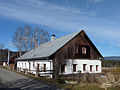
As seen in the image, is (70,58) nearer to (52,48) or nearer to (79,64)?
(79,64)

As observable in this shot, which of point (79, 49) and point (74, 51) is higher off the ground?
point (79, 49)

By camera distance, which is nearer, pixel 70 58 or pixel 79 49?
pixel 70 58

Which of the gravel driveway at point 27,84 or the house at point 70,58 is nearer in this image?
the gravel driveway at point 27,84

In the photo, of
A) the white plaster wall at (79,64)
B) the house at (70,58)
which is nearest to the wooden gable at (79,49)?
the house at (70,58)

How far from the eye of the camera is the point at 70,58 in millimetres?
20297

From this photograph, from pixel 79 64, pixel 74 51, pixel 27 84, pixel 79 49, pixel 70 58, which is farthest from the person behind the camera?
pixel 79 49

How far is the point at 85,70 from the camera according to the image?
22.0 metres

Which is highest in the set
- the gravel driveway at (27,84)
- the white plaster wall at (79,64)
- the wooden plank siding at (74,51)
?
the wooden plank siding at (74,51)

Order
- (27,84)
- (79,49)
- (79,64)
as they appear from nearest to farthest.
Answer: (27,84), (79,64), (79,49)

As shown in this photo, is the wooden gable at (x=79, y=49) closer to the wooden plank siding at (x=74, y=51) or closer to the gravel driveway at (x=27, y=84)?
the wooden plank siding at (x=74, y=51)

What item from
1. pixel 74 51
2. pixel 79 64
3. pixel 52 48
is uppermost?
pixel 52 48

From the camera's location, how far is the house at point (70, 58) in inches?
742

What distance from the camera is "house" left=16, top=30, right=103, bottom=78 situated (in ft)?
61.9

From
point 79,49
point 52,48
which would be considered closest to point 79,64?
point 79,49
